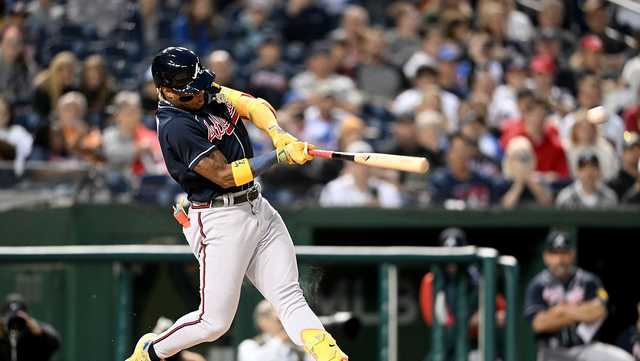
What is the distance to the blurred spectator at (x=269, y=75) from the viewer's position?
1080 cm

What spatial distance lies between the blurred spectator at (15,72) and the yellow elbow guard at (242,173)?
537 centimetres

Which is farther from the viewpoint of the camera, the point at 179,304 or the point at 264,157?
the point at 179,304

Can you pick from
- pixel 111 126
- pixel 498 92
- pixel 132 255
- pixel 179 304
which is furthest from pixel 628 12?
pixel 132 255

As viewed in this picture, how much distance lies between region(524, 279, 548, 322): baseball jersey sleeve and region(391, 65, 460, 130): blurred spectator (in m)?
2.45

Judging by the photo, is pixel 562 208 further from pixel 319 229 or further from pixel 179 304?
pixel 179 304

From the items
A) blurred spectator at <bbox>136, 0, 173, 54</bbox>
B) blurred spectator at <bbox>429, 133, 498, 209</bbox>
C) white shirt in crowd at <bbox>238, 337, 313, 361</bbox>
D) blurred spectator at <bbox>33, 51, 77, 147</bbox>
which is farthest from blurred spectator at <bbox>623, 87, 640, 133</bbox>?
blurred spectator at <bbox>33, 51, 77, 147</bbox>

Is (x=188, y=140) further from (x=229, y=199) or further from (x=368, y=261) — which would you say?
(x=368, y=261)

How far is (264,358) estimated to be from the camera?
743cm

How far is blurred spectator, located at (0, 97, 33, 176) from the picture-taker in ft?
31.6

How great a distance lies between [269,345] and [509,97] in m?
4.53

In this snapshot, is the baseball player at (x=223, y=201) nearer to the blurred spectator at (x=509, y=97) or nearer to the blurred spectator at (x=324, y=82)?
the blurred spectator at (x=324, y=82)

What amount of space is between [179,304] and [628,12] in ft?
19.1

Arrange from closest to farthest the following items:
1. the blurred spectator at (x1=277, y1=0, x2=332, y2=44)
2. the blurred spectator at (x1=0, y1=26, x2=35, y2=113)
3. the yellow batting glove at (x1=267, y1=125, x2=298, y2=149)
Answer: the yellow batting glove at (x1=267, y1=125, x2=298, y2=149)
the blurred spectator at (x1=0, y1=26, x2=35, y2=113)
the blurred spectator at (x1=277, y1=0, x2=332, y2=44)

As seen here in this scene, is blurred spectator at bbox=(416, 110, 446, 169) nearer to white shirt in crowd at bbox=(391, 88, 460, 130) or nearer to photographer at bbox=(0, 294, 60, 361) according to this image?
white shirt in crowd at bbox=(391, 88, 460, 130)
